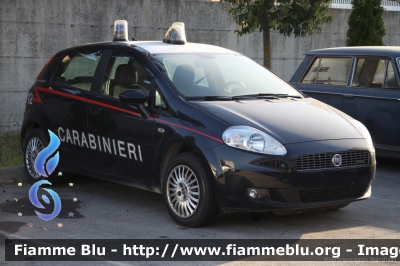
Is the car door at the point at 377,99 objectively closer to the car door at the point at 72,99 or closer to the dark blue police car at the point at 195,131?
the dark blue police car at the point at 195,131

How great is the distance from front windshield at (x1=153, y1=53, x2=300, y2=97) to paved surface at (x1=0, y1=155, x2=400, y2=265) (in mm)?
1239

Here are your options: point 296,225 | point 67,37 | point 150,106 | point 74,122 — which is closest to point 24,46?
point 67,37

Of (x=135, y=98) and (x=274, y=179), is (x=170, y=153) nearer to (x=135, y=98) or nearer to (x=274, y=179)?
(x=135, y=98)

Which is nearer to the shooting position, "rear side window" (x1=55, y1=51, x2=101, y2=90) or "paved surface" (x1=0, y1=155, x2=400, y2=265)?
"paved surface" (x1=0, y1=155, x2=400, y2=265)

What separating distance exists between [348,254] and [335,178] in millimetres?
852

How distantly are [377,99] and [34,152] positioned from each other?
14.7ft

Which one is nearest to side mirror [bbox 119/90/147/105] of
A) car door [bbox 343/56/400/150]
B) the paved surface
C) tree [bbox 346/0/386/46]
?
the paved surface

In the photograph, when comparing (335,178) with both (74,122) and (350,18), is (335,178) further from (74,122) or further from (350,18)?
(350,18)

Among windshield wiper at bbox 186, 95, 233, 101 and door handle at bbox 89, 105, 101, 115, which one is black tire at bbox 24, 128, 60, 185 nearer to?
door handle at bbox 89, 105, 101, 115

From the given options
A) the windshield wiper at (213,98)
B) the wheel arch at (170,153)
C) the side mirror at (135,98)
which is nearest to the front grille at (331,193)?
the wheel arch at (170,153)

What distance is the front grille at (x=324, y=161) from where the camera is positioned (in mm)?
6453

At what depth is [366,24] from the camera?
641 inches

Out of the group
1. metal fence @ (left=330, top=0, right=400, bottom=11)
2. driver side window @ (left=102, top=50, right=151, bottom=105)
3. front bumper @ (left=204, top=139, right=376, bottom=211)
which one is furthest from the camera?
metal fence @ (left=330, top=0, right=400, bottom=11)

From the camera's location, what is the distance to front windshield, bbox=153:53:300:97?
7.34 m
